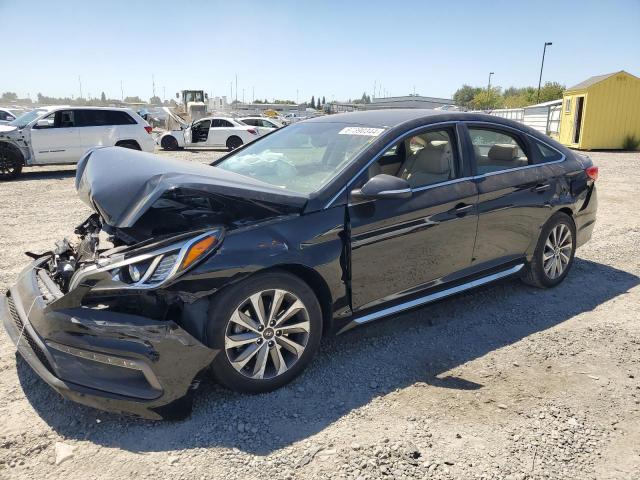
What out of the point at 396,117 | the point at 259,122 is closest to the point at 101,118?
the point at 259,122

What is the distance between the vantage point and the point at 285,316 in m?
2.95

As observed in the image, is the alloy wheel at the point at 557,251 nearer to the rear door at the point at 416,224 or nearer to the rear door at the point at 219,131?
the rear door at the point at 416,224

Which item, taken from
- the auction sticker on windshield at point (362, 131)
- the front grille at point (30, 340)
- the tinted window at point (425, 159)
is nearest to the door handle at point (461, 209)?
the tinted window at point (425, 159)

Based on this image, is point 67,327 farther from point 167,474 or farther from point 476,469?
point 476,469

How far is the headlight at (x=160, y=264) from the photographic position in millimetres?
2568

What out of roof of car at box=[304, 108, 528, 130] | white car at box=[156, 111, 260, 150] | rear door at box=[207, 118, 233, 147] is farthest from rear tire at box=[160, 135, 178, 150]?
roof of car at box=[304, 108, 528, 130]

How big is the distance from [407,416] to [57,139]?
12474 millimetres

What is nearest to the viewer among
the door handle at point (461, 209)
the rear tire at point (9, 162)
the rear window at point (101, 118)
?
the door handle at point (461, 209)

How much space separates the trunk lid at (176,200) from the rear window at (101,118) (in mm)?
11138

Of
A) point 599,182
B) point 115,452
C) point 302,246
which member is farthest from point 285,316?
point 599,182

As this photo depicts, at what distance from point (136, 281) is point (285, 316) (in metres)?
0.87

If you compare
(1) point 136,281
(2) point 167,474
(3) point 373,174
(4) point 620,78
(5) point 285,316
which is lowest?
(2) point 167,474

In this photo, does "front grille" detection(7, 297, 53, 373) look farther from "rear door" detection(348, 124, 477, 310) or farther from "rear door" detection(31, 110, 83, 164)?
"rear door" detection(31, 110, 83, 164)

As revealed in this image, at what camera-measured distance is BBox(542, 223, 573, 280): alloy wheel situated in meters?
4.58
